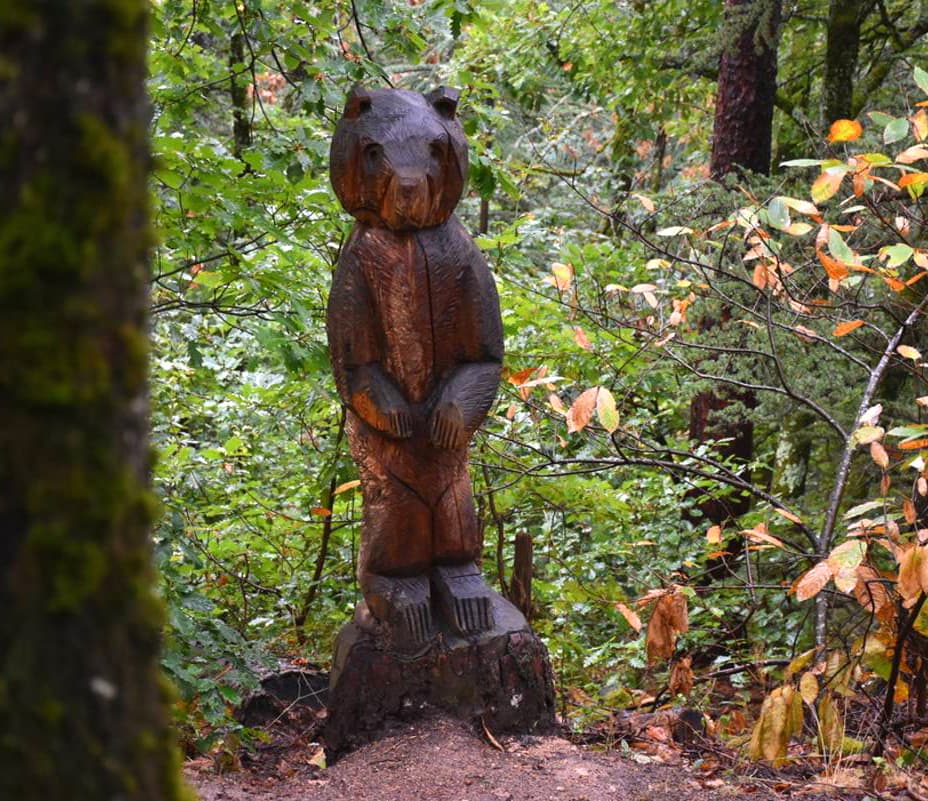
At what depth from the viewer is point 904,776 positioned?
13.4ft

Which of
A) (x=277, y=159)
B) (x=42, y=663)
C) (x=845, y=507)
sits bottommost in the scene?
(x=845, y=507)

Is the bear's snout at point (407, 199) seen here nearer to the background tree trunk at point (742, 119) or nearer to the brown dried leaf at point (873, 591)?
the brown dried leaf at point (873, 591)

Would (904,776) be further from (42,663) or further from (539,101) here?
(539,101)

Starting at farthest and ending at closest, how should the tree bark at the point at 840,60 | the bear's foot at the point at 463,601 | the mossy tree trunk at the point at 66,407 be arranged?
the tree bark at the point at 840,60
the bear's foot at the point at 463,601
the mossy tree trunk at the point at 66,407

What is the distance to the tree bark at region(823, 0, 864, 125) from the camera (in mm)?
7590

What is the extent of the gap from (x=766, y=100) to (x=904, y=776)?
17.6 ft

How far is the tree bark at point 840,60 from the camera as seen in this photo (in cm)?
759

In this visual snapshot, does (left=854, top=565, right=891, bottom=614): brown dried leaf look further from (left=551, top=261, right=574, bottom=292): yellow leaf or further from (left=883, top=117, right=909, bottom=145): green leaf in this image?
(left=551, top=261, right=574, bottom=292): yellow leaf

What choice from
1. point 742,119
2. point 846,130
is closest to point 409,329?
point 846,130

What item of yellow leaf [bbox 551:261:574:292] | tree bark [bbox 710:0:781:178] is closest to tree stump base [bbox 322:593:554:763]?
yellow leaf [bbox 551:261:574:292]

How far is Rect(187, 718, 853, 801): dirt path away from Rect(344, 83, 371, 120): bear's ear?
2.66 metres

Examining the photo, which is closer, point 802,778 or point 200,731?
point 802,778

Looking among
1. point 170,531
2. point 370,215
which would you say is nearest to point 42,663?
point 170,531

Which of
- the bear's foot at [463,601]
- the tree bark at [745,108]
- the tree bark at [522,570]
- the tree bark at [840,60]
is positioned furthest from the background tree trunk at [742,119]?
the bear's foot at [463,601]
